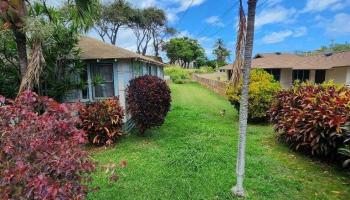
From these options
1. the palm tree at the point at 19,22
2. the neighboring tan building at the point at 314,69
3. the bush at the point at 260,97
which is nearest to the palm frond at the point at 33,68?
the palm tree at the point at 19,22

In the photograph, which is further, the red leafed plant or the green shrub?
the green shrub

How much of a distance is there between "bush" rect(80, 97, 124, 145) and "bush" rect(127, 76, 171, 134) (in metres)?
0.56

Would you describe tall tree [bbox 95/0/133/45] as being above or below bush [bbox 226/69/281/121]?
above

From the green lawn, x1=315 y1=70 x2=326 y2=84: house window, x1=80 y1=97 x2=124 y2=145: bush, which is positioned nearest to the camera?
the green lawn

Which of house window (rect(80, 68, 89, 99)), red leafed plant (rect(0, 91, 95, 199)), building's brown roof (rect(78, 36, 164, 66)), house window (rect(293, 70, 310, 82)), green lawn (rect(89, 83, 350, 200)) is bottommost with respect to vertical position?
green lawn (rect(89, 83, 350, 200))

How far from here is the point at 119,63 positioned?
987 centimetres

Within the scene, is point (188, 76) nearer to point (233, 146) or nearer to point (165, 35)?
point (165, 35)

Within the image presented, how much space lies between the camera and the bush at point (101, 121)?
8.29 metres

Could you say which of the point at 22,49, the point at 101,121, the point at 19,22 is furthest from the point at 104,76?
the point at 19,22

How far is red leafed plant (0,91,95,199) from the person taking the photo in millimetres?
2699

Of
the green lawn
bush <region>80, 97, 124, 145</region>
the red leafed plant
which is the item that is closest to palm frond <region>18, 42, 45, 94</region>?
bush <region>80, 97, 124, 145</region>

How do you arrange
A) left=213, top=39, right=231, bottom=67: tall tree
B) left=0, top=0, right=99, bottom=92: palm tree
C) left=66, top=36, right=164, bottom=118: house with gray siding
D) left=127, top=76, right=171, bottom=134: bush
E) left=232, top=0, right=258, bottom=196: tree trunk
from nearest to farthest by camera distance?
left=232, top=0, right=258, bottom=196: tree trunk
left=0, top=0, right=99, bottom=92: palm tree
left=127, top=76, right=171, bottom=134: bush
left=66, top=36, right=164, bottom=118: house with gray siding
left=213, top=39, right=231, bottom=67: tall tree

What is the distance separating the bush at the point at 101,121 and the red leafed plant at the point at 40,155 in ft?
15.3

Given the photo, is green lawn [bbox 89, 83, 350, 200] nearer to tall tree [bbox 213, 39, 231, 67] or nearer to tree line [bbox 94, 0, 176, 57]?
tree line [bbox 94, 0, 176, 57]
